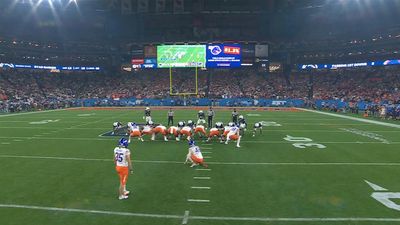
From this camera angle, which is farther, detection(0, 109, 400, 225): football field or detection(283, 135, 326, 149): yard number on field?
detection(283, 135, 326, 149): yard number on field

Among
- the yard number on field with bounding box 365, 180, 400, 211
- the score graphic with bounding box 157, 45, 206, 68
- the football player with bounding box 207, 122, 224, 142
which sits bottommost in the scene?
the yard number on field with bounding box 365, 180, 400, 211

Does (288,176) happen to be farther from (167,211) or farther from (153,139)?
(153,139)

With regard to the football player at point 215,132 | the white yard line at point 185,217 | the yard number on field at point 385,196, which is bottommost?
the white yard line at point 185,217

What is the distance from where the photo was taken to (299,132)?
21406mm

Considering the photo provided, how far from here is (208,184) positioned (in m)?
9.88

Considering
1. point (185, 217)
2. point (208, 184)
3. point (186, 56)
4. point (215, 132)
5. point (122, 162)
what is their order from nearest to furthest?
point (185, 217) → point (122, 162) → point (208, 184) → point (215, 132) → point (186, 56)

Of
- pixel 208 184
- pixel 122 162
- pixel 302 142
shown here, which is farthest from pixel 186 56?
pixel 122 162

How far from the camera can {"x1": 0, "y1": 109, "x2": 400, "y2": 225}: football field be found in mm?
7484

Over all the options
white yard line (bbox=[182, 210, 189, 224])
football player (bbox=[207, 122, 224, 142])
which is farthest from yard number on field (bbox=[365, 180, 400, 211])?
football player (bbox=[207, 122, 224, 142])

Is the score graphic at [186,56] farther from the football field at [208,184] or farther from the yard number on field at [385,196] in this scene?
the yard number on field at [385,196]

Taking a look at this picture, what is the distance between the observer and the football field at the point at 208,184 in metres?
7.48

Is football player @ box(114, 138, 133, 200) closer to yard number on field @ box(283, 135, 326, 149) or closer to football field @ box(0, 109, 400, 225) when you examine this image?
football field @ box(0, 109, 400, 225)

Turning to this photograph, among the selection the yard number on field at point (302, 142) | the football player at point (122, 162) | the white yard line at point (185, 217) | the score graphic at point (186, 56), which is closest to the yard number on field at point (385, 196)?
the white yard line at point (185, 217)

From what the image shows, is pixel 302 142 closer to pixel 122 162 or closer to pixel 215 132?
pixel 215 132
